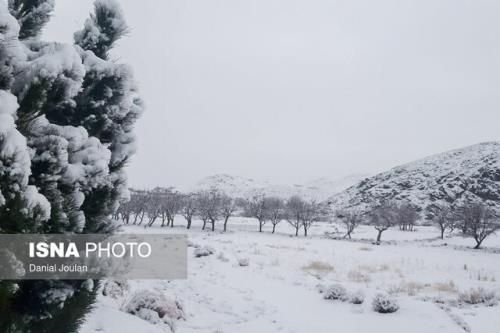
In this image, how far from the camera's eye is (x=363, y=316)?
1162cm

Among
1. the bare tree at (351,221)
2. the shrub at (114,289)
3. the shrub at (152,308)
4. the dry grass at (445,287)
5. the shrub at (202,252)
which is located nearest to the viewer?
the shrub at (152,308)

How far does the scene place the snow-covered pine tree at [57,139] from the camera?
266 centimetres

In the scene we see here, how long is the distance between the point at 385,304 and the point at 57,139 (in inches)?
446

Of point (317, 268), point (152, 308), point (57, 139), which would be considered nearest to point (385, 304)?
point (152, 308)

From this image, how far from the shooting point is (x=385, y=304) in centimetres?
1175

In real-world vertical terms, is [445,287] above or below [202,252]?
below

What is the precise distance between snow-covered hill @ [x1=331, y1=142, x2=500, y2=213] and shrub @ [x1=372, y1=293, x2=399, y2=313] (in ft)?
339

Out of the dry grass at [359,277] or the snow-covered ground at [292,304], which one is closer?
the snow-covered ground at [292,304]

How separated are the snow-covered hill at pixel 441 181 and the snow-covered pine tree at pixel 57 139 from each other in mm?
113076

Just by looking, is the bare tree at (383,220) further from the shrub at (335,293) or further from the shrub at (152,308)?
the shrub at (152,308)

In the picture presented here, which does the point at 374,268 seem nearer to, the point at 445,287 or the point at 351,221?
the point at 445,287

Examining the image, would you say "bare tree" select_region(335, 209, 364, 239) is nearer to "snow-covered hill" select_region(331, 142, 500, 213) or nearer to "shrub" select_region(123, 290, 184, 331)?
"shrub" select_region(123, 290, 184, 331)

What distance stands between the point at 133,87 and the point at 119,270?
2143 millimetres

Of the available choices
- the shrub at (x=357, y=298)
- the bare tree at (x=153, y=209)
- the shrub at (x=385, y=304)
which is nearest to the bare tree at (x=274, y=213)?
the bare tree at (x=153, y=209)
